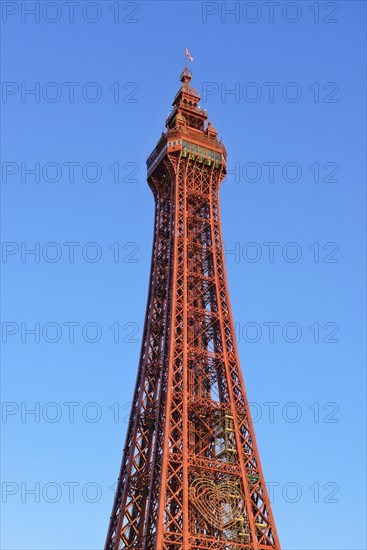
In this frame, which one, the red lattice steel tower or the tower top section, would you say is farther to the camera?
the tower top section

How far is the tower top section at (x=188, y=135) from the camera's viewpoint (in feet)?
185

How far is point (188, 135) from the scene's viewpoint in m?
57.0

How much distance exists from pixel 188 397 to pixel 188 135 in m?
21.4

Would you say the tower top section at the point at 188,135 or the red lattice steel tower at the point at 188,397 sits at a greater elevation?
the tower top section at the point at 188,135

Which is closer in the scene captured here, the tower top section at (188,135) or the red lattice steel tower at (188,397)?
the red lattice steel tower at (188,397)

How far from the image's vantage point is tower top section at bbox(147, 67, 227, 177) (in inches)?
2222

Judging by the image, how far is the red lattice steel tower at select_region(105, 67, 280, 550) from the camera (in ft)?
140

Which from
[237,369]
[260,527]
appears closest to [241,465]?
[260,527]

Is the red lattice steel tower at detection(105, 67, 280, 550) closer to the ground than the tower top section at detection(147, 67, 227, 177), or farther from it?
closer to the ground

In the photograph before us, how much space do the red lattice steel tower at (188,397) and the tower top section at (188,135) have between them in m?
0.11

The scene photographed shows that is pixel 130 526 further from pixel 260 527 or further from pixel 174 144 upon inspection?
pixel 174 144

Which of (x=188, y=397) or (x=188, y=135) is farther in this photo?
A: (x=188, y=135)

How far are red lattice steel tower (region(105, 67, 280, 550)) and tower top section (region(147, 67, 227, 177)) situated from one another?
0.37 ft

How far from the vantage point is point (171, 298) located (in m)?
50.8
